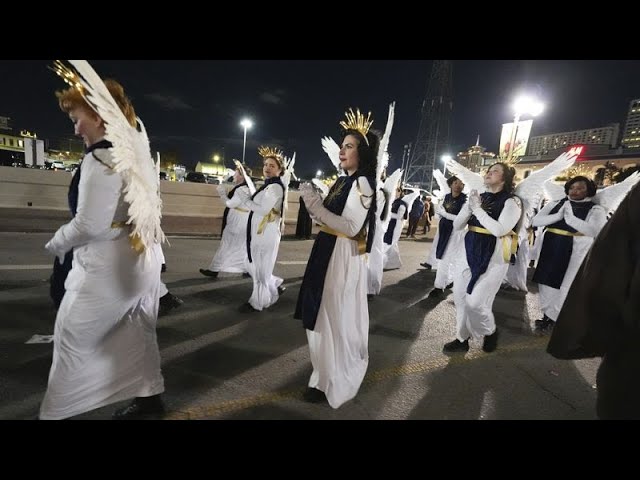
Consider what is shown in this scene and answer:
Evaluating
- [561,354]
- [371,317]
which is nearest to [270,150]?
[371,317]

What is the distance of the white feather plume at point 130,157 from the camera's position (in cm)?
174

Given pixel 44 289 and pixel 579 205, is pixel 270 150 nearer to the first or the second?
pixel 44 289

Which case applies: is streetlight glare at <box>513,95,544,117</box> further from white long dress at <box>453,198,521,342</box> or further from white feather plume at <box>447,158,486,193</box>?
white long dress at <box>453,198,521,342</box>

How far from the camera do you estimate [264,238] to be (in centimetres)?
449

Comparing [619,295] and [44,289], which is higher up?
[619,295]

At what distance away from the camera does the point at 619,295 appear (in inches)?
49.0

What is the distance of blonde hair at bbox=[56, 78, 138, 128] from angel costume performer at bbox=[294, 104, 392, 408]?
4.57 feet

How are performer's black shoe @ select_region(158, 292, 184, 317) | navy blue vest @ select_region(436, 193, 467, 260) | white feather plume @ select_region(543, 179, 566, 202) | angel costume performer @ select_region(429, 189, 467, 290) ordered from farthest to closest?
navy blue vest @ select_region(436, 193, 467, 260)
angel costume performer @ select_region(429, 189, 467, 290)
white feather plume @ select_region(543, 179, 566, 202)
performer's black shoe @ select_region(158, 292, 184, 317)

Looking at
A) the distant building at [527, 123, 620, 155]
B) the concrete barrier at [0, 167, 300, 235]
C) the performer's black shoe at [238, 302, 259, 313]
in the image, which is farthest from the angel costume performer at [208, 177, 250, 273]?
the distant building at [527, 123, 620, 155]

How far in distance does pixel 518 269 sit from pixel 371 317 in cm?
388

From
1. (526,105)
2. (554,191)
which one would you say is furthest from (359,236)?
(554,191)

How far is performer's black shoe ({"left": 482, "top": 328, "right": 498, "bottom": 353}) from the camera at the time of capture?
378 cm

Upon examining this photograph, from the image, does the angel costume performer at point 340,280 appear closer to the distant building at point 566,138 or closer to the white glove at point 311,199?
the white glove at point 311,199

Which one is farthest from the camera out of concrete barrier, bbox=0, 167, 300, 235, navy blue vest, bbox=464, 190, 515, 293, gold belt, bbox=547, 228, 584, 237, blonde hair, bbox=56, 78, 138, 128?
concrete barrier, bbox=0, 167, 300, 235
